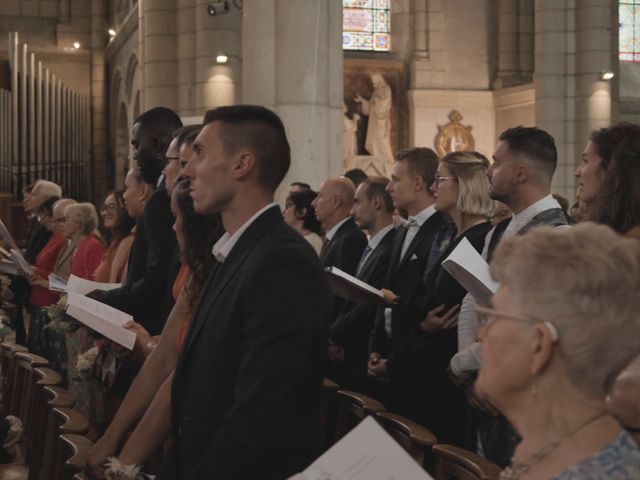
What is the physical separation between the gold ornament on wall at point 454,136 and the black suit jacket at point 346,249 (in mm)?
12838

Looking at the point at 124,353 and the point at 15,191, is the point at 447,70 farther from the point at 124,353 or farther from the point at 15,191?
the point at 124,353

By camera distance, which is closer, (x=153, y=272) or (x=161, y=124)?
(x=153, y=272)

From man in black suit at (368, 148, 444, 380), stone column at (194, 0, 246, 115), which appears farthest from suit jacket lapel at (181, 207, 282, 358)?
stone column at (194, 0, 246, 115)

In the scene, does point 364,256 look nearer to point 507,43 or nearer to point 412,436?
point 412,436

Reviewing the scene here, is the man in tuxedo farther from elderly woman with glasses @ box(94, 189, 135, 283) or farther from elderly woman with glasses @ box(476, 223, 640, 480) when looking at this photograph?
elderly woman with glasses @ box(476, 223, 640, 480)

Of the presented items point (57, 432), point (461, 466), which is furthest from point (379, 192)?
point (461, 466)

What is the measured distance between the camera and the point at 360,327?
5496 mm

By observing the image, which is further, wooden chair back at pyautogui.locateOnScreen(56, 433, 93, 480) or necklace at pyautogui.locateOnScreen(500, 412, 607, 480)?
wooden chair back at pyautogui.locateOnScreen(56, 433, 93, 480)

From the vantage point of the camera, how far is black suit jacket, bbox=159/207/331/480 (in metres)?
2.56

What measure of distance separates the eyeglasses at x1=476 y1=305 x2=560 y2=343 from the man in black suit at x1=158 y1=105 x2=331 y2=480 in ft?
2.62

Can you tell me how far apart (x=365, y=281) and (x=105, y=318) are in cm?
198

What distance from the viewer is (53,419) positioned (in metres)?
4.11

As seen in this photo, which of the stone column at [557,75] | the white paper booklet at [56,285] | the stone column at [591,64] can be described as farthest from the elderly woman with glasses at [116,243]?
the stone column at [591,64]

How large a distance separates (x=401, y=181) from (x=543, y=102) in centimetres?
1135
